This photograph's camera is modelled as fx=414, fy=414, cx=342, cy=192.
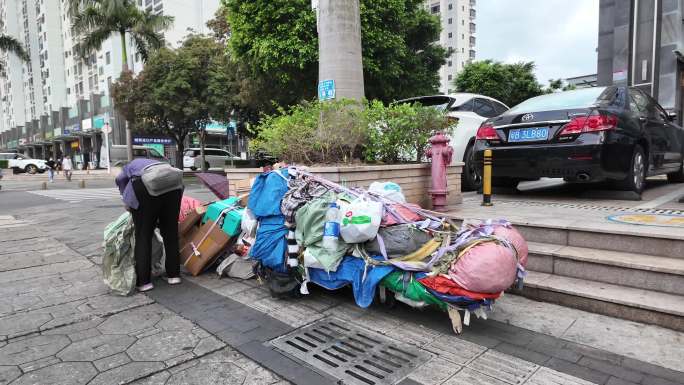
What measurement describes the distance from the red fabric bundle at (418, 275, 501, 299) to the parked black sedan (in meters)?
3.12

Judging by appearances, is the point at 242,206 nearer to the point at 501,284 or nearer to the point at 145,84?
the point at 501,284

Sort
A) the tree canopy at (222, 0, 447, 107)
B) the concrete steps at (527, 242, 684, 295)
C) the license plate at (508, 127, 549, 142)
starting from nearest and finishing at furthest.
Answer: the concrete steps at (527, 242, 684, 295), the license plate at (508, 127, 549, 142), the tree canopy at (222, 0, 447, 107)

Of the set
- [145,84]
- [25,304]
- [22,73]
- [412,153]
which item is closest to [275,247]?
[25,304]

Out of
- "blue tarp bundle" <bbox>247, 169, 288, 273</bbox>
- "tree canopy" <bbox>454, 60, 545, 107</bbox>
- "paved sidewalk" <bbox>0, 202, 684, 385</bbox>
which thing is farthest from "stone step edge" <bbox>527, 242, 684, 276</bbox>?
"tree canopy" <bbox>454, 60, 545, 107</bbox>

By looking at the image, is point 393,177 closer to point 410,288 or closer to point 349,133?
point 349,133

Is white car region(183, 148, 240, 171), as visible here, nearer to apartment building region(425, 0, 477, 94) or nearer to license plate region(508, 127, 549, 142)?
license plate region(508, 127, 549, 142)

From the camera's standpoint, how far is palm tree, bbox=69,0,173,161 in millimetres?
24547

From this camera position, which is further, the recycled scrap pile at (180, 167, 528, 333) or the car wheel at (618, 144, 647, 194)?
the car wheel at (618, 144, 647, 194)

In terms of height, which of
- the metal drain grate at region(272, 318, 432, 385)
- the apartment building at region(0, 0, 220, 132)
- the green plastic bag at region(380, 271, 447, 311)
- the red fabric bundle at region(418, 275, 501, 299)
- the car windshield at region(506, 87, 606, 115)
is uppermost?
the apartment building at region(0, 0, 220, 132)

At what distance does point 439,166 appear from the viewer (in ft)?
16.8

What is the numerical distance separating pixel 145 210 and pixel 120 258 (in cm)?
56

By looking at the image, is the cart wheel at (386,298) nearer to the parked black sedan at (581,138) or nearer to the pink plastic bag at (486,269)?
the pink plastic bag at (486,269)

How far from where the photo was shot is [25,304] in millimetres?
3686

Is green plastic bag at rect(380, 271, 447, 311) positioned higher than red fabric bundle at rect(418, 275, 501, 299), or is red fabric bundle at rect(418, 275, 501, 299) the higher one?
red fabric bundle at rect(418, 275, 501, 299)
